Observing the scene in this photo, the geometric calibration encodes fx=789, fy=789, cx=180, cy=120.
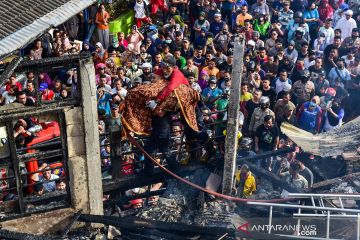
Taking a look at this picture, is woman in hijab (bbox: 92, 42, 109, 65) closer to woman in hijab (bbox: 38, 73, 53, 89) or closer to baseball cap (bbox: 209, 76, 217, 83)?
woman in hijab (bbox: 38, 73, 53, 89)

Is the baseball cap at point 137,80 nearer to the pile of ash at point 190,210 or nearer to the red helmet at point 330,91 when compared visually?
the pile of ash at point 190,210

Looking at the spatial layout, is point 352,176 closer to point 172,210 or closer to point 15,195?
point 172,210

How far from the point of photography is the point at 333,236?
42.9 feet

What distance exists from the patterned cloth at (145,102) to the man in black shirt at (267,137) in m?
2.56

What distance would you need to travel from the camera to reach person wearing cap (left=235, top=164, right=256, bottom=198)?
15.7 metres

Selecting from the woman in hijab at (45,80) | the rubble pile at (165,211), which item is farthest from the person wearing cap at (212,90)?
the rubble pile at (165,211)

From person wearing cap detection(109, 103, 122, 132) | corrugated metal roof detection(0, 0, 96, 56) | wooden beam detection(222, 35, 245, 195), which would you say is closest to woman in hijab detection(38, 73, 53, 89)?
person wearing cap detection(109, 103, 122, 132)

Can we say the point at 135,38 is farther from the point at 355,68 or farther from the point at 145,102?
the point at 145,102

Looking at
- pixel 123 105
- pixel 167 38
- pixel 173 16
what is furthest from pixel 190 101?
pixel 173 16

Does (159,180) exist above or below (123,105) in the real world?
below

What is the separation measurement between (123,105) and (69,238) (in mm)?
2699

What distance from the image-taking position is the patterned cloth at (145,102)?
14852 mm

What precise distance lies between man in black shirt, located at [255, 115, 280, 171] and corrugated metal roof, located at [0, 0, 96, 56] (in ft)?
16.9

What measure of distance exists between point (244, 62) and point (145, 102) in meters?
6.19
